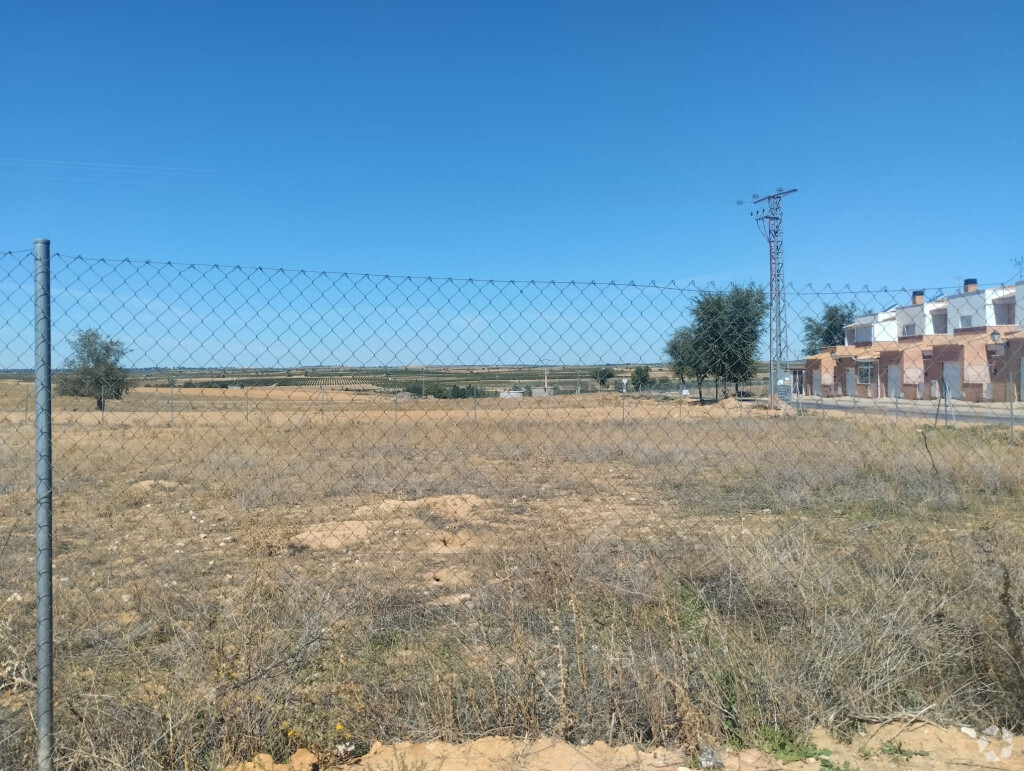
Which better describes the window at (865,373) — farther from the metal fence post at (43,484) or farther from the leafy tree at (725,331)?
the metal fence post at (43,484)

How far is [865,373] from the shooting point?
6414mm

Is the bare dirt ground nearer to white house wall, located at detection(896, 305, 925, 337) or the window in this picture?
white house wall, located at detection(896, 305, 925, 337)

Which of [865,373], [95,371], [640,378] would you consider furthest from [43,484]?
[865,373]

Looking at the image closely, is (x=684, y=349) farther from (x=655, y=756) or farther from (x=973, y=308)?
(x=655, y=756)

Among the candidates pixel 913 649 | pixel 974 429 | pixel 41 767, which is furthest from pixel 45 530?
pixel 974 429

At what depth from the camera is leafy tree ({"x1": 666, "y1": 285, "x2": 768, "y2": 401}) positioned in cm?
438

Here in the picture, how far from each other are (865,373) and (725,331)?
2.64m

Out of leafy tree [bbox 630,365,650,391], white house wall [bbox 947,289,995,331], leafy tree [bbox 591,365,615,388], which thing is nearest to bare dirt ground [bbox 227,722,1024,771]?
leafy tree [bbox 591,365,615,388]

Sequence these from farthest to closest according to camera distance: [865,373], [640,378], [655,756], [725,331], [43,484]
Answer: [865,373]
[640,378]
[725,331]
[655,756]
[43,484]

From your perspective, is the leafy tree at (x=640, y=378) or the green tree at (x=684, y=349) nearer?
the green tree at (x=684, y=349)

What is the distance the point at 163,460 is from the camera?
14.8 m

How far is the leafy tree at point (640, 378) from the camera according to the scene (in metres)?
5.35

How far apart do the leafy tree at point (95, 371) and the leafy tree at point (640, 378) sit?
3.38m

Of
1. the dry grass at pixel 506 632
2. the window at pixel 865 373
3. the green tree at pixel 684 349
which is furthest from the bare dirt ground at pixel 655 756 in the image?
the window at pixel 865 373
